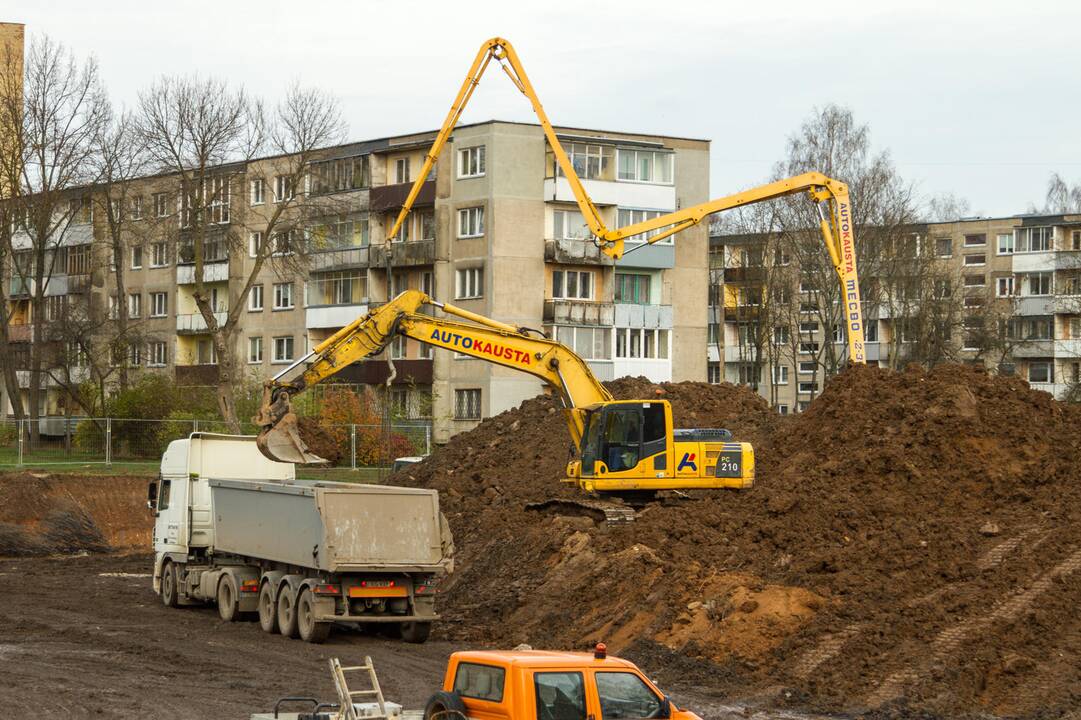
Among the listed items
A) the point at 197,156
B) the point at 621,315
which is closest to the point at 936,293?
the point at 621,315

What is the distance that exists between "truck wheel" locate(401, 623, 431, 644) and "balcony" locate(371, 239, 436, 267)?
43716 millimetres

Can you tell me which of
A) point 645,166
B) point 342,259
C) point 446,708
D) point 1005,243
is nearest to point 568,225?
point 645,166

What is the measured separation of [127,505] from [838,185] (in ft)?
77.9

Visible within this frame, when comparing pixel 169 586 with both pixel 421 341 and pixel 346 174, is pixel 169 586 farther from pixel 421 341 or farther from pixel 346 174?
pixel 346 174

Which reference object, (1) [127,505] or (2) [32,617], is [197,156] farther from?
(2) [32,617]

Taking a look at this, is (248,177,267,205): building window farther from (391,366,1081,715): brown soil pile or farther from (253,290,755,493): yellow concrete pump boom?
(253,290,755,493): yellow concrete pump boom

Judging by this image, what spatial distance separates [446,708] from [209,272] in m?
66.3

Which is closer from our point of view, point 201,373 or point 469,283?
point 469,283

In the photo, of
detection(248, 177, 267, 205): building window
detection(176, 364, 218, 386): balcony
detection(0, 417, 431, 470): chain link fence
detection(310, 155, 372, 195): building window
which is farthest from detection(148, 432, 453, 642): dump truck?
detection(248, 177, 267, 205): building window

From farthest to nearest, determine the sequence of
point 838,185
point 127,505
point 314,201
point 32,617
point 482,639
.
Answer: point 314,201 → point 127,505 → point 838,185 → point 32,617 → point 482,639

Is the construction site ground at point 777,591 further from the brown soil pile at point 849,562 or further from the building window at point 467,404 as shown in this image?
the building window at point 467,404

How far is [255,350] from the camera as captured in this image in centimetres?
7544

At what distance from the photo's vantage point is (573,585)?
25.0m

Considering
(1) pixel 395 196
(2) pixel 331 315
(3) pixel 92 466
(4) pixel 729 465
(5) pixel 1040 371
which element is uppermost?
(1) pixel 395 196
